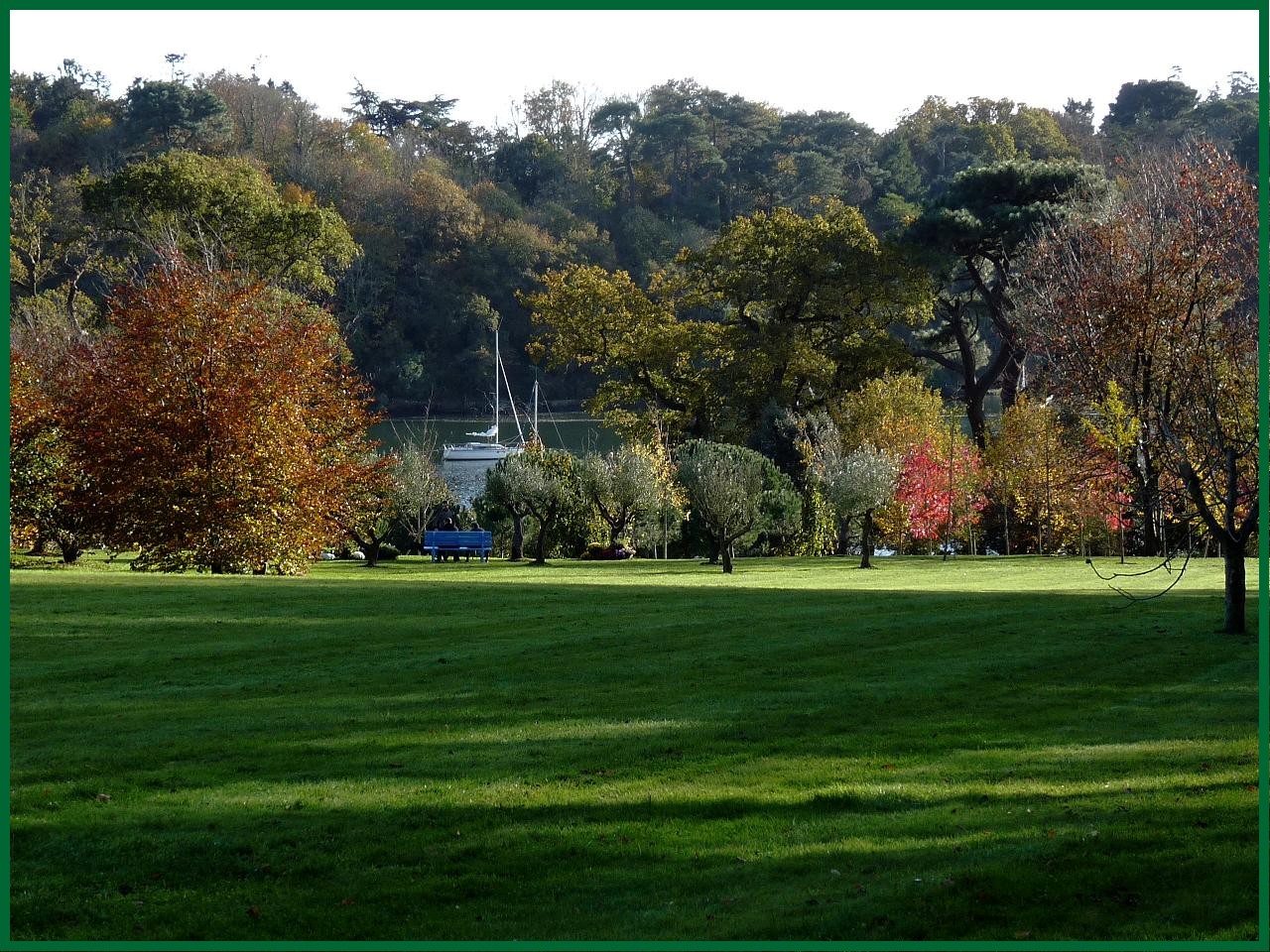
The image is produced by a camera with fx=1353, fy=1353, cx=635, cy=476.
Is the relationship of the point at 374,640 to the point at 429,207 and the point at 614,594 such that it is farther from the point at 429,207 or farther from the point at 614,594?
the point at 429,207

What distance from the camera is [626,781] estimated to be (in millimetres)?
8945

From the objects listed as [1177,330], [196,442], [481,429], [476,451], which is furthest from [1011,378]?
[481,429]

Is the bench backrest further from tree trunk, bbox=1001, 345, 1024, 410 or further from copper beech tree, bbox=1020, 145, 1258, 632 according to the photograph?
tree trunk, bbox=1001, 345, 1024, 410

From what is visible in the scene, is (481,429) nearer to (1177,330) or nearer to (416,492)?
(416,492)

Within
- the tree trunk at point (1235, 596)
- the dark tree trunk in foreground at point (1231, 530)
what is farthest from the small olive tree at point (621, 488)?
the tree trunk at point (1235, 596)

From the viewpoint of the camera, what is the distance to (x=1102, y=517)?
126ft

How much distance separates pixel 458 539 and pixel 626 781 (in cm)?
3053

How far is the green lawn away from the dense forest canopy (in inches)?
1668

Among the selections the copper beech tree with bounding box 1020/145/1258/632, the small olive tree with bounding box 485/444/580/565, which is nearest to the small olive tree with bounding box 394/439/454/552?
the small olive tree with bounding box 485/444/580/565

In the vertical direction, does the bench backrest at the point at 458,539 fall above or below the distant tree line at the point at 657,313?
below

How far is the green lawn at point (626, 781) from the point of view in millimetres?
6645

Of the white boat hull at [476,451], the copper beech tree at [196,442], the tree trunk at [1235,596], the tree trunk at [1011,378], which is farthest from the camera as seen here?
the white boat hull at [476,451]

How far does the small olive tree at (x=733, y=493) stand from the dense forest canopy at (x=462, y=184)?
1513 cm

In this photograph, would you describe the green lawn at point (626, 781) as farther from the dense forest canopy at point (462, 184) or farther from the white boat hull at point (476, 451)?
the white boat hull at point (476, 451)
